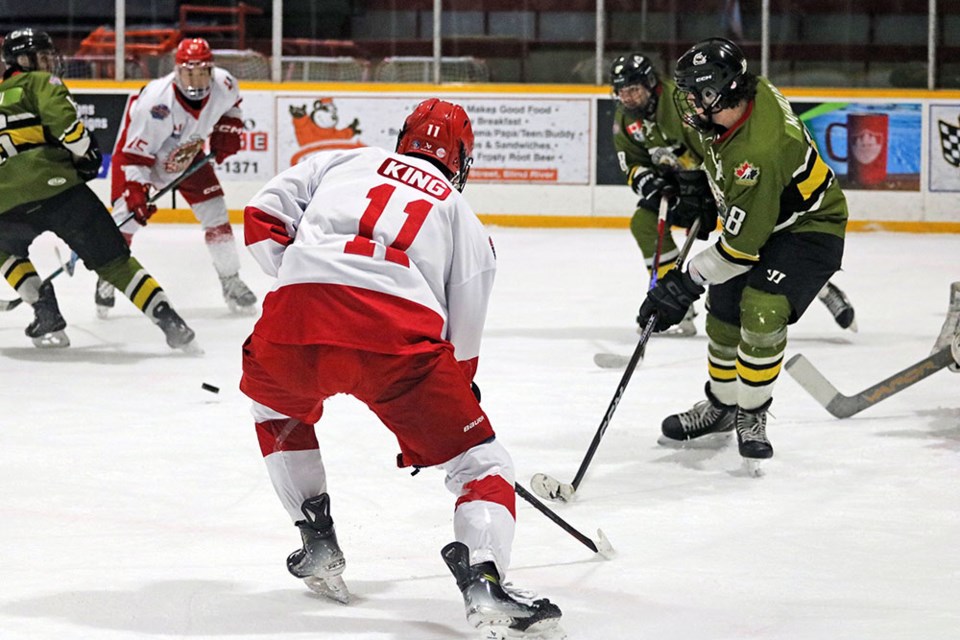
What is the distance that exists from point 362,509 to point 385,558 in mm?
394

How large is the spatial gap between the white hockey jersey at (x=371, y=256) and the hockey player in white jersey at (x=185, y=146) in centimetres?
355

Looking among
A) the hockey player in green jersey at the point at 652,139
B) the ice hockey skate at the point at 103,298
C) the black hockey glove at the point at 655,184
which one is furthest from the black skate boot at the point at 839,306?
the ice hockey skate at the point at 103,298

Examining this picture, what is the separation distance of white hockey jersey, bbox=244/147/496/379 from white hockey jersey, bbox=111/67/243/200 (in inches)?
145

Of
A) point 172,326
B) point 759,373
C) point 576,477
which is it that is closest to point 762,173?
point 759,373

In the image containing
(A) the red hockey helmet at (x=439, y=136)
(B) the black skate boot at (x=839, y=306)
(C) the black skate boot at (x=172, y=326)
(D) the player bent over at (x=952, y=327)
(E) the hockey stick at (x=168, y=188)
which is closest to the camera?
(A) the red hockey helmet at (x=439, y=136)

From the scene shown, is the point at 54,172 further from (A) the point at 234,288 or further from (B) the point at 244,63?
(B) the point at 244,63

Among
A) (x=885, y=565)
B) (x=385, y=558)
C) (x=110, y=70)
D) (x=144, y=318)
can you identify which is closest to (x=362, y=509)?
(x=385, y=558)

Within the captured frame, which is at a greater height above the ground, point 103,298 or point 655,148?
point 655,148

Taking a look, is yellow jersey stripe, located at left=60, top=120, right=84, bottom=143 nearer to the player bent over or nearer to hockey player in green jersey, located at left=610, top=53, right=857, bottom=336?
hockey player in green jersey, located at left=610, top=53, right=857, bottom=336

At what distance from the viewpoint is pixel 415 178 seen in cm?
232

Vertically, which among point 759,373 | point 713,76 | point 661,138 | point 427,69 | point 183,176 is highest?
point 427,69

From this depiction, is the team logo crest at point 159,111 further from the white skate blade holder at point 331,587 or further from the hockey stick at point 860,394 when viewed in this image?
the white skate blade holder at point 331,587

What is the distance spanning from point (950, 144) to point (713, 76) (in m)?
6.13

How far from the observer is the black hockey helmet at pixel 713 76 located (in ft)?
10.8
